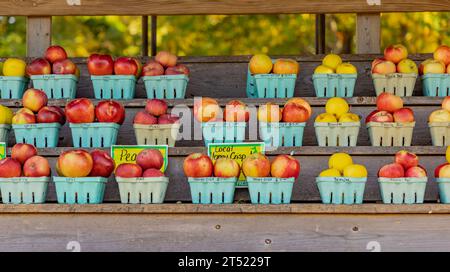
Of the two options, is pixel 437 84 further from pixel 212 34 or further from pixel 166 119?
pixel 212 34

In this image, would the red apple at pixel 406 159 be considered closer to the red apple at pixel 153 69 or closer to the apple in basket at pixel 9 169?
the red apple at pixel 153 69

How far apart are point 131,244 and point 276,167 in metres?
0.79

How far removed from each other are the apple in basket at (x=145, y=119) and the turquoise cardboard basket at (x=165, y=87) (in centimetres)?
40

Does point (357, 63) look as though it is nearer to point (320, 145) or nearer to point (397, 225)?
point (320, 145)

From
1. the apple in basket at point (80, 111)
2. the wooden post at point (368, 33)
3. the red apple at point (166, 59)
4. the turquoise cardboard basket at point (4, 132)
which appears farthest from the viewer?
the wooden post at point (368, 33)

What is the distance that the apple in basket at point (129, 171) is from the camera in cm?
484

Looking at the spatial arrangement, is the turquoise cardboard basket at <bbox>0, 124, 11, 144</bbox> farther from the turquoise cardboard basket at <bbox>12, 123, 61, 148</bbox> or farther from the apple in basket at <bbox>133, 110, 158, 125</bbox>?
the apple in basket at <bbox>133, 110, 158, 125</bbox>

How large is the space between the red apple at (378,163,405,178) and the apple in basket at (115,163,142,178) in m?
1.19

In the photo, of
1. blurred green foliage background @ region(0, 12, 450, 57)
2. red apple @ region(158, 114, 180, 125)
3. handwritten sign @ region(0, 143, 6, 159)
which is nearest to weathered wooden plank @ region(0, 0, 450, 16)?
red apple @ region(158, 114, 180, 125)

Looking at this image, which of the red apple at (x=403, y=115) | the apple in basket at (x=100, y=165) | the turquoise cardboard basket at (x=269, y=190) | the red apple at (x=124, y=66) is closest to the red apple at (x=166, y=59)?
the red apple at (x=124, y=66)

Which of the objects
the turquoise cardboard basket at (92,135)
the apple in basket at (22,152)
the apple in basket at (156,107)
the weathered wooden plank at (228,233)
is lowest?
the weathered wooden plank at (228,233)
